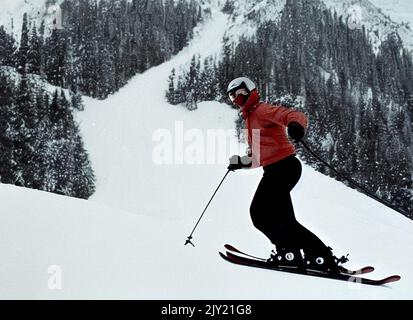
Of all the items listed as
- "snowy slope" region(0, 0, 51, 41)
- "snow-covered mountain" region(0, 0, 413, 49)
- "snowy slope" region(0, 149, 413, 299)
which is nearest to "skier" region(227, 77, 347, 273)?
"snowy slope" region(0, 149, 413, 299)

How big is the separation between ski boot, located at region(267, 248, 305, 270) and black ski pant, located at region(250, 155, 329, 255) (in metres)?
0.05

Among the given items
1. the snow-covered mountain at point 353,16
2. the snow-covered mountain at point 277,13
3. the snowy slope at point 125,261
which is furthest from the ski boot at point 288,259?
the snow-covered mountain at point 353,16

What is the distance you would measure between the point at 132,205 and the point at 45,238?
19.2 meters

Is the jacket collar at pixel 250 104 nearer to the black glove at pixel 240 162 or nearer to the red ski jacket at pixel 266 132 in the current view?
the red ski jacket at pixel 266 132

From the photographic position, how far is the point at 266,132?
309 cm

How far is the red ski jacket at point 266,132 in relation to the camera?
3031mm

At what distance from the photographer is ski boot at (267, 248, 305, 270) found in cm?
307

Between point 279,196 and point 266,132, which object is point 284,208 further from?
point 266,132

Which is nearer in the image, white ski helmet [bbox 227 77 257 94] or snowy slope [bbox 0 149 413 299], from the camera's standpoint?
snowy slope [bbox 0 149 413 299]

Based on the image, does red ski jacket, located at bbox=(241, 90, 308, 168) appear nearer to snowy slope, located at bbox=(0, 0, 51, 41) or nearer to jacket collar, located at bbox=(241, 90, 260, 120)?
jacket collar, located at bbox=(241, 90, 260, 120)

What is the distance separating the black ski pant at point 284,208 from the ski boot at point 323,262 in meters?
0.02

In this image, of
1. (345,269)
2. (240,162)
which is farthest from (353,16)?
(345,269)

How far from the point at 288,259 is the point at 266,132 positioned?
99cm
